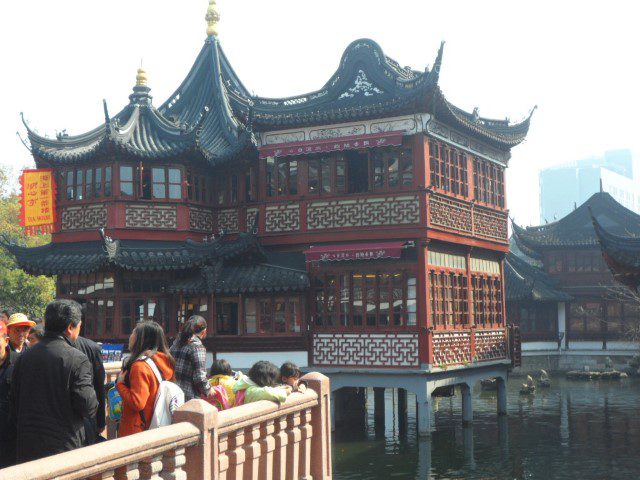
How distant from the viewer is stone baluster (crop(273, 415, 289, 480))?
8188 mm

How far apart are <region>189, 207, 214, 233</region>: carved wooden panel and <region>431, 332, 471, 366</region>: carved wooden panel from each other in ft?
23.3

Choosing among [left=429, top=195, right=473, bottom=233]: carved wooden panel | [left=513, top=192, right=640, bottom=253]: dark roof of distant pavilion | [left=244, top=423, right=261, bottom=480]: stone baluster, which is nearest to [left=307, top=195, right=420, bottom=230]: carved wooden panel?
[left=429, top=195, right=473, bottom=233]: carved wooden panel

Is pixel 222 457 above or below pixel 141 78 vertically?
below

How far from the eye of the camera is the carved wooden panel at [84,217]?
22562mm

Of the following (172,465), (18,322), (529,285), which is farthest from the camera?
(529,285)

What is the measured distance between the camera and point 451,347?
A: 21.5m

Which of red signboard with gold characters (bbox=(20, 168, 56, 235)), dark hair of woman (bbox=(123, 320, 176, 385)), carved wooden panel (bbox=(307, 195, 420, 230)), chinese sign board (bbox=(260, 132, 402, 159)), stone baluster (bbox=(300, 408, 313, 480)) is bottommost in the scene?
stone baluster (bbox=(300, 408, 313, 480))

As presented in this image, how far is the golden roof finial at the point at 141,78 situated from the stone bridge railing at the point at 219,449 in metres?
17.6

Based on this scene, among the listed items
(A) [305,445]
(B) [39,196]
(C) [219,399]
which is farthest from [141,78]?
(A) [305,445]

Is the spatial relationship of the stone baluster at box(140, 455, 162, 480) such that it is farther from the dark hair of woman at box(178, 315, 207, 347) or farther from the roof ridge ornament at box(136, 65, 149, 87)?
the roof ridge ornament at box(136, 65, 149, 87)

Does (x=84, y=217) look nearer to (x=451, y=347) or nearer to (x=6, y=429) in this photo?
(x=451, y=347)

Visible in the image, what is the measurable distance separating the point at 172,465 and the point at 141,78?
20453 millimetres

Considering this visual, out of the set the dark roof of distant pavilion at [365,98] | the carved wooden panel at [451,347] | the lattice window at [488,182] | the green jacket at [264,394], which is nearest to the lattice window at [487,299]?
the carved wooden panel at [451,347]

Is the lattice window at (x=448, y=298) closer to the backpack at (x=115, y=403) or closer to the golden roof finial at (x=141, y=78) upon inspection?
the golden roof finial at (x=141, y=78)
